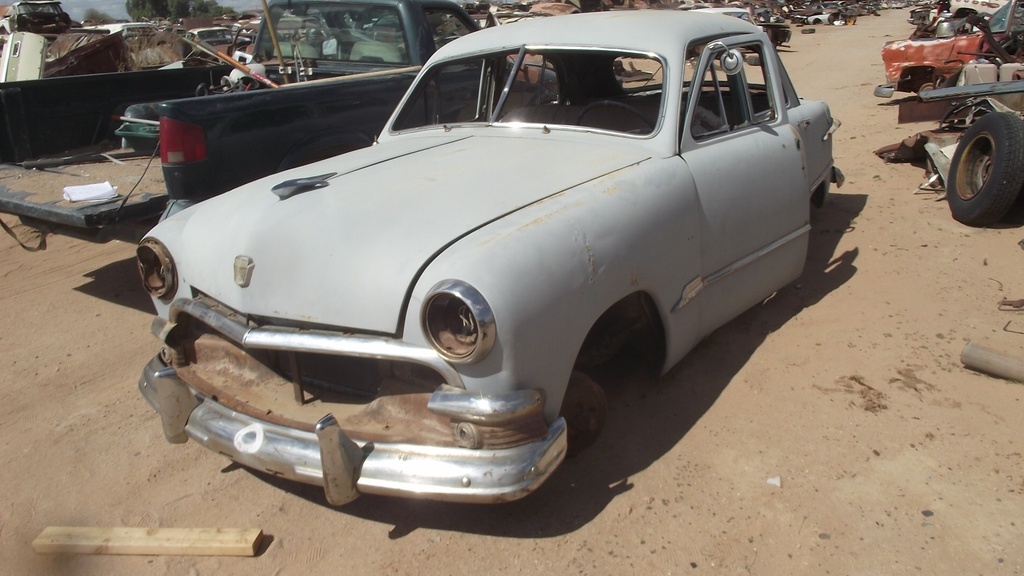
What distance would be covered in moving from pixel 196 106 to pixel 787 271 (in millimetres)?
3189

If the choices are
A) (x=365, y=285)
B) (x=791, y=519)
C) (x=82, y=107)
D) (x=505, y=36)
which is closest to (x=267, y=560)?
(x=365, y=285)

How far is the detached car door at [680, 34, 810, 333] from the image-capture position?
10.8ft

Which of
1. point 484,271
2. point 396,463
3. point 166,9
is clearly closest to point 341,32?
point 484,271

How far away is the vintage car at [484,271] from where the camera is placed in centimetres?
233

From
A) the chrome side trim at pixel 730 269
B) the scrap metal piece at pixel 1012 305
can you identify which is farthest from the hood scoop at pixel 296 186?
the scrap metal piece at pixel 1012 305

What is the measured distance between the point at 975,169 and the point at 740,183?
10.2ft

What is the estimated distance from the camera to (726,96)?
13.7 feet

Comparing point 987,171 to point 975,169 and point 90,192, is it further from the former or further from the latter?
point 90,192

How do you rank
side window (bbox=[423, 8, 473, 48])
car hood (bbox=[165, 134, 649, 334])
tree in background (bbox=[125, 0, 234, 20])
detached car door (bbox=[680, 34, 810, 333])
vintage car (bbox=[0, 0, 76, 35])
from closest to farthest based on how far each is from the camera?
1. car hood (bbox=[165, 134, 649, 334])
2. detached car door (bbox=[680, 34, 810, 333])
3. side window (bbox=[423, 8, 473, 48])
4. vintage car (bbox=[0, 0, 76, 35])
5. tree in background (bbox=[125, 0, 234, 20])

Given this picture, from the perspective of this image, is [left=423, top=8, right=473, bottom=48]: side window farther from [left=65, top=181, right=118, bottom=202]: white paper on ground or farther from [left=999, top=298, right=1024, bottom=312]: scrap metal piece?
[left=999, top=298, right=1024, bottom=312]: scrap metal piece

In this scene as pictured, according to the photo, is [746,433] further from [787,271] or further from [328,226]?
[328,226]

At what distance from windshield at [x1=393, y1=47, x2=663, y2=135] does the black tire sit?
241 cm

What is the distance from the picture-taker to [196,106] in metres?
4.15

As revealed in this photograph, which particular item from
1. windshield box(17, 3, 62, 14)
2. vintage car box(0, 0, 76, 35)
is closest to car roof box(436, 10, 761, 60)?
vintage car box(0, 0, 76, 35)
